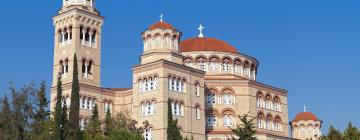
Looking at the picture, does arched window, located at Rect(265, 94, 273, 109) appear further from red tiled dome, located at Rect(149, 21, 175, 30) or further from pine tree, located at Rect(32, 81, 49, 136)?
pine tree, located at Rect(32, 81, 49, 136)

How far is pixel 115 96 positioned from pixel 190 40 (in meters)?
11.6

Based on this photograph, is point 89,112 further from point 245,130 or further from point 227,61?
point 245,130

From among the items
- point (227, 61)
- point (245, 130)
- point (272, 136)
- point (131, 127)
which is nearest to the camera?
point (245, 130)

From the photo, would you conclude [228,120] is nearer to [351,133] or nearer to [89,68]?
[89,68]

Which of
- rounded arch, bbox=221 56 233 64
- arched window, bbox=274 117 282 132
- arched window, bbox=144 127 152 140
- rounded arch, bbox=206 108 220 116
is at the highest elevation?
rounded arch, bbox=221 56 233 64

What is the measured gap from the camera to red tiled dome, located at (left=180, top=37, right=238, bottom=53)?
7144 centimetres

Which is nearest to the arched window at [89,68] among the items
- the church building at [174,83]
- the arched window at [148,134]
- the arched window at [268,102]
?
the church building at [174,83]

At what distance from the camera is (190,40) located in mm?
74438

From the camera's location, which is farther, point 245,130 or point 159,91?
point 159,91

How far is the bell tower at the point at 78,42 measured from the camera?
217ft

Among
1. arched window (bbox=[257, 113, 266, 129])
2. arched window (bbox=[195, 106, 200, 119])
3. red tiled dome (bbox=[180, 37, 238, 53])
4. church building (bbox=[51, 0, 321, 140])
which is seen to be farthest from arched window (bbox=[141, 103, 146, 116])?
arched window (bbox=[257, 113, 266, 129])

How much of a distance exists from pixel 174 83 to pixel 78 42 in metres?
12.4

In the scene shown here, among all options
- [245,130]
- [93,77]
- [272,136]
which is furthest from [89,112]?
[245,130]

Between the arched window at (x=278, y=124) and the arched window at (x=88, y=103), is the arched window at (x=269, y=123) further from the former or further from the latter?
the arched window at (x=88, y=103)
